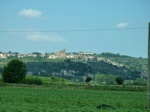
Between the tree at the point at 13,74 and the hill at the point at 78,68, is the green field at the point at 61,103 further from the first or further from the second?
the hill at the point at 78,68

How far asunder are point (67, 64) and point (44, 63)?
1396 cm

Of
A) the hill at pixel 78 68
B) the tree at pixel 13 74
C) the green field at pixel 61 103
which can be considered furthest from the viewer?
the hill at pixel 78 68

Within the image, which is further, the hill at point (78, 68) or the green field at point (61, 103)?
the hill at point (78, 68)

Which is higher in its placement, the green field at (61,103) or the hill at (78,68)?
the hill at (78,68)

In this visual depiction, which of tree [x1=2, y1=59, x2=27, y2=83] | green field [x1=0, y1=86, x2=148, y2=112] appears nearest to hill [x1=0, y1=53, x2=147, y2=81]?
tree [x1=2, y1=59, x2=27, y2=83]

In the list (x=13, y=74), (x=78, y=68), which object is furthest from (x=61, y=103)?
(x=78, y=68)

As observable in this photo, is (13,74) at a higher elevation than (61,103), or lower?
higher

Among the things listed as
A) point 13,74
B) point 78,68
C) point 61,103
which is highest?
point 78,68

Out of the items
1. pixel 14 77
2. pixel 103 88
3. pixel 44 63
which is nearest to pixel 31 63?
pixel 44 63

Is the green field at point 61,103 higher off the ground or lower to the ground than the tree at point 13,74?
lower

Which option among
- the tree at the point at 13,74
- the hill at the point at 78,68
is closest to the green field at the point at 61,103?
the tree at the point at 13,74

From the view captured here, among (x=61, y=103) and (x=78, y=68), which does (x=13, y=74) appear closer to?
(x=61, y=103)

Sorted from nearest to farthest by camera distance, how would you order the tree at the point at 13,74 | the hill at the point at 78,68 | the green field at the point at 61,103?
1. the green field at the point at 61,103
2. the tree at the point at 13,74
3. the hill at the point at 78,68

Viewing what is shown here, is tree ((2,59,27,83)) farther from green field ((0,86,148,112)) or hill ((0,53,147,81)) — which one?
green field ((0,86,148,112))
